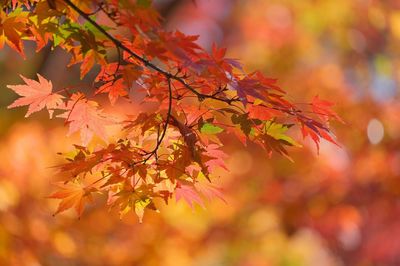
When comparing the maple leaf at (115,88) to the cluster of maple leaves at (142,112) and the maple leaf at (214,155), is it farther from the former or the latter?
the maple leaf at (214,155)

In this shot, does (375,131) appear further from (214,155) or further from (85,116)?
(85,116)

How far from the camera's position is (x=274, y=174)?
228 inches

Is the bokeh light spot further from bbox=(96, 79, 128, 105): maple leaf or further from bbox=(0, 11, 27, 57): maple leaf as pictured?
bbox=(0, 11, 27, 57): maple leaf

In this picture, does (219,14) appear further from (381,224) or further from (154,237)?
(154,237)

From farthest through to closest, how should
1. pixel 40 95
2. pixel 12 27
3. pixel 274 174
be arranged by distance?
pixel 274 174 → pixel 40 95 → pixel 12 27

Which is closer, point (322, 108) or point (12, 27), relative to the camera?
point (12, 27)

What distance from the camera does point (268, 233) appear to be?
638 centimetres

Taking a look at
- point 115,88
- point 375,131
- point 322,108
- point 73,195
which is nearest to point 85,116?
point 115,88

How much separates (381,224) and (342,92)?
1175 mm

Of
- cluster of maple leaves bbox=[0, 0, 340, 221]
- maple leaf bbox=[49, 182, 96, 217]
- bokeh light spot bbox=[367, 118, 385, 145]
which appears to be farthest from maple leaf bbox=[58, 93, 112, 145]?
bokeh light spot bbox=[367, 118, 385, 145]

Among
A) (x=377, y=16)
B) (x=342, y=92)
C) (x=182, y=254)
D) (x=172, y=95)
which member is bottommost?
(x=182, y=254)

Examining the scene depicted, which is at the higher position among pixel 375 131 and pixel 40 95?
pixel 375 131

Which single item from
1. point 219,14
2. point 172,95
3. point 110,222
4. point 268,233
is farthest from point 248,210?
point 172,95

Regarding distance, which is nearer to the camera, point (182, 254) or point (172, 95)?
point (172, 95)
